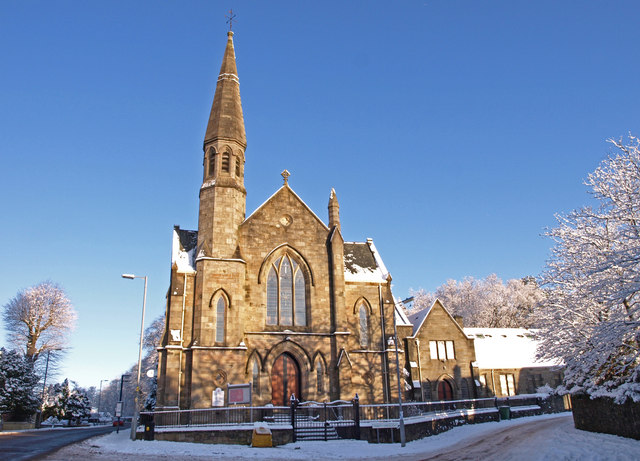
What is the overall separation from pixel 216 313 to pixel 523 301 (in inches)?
1942

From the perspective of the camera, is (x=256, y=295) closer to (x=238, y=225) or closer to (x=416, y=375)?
(x=238, y=225)

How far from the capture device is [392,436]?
69.1 feet

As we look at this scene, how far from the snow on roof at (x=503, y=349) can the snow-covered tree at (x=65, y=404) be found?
1631 inches

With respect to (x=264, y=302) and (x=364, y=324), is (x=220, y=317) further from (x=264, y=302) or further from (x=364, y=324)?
(x=364, y=324)

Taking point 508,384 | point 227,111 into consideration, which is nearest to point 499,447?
point 227,111

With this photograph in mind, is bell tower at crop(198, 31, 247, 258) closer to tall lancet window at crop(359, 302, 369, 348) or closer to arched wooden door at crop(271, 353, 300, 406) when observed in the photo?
arched wooden door at crop(271, 353, 300, 406)

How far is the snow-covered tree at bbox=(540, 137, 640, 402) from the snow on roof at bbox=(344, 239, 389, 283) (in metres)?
11.1

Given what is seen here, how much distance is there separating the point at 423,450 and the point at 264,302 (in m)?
13.1

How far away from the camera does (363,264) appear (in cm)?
3391

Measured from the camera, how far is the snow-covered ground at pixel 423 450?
594 inches

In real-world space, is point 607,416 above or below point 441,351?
below

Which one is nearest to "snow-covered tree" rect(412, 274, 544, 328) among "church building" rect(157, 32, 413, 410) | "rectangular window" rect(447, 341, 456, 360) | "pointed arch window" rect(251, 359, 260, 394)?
"rectangular window" rect(447, 341, 456, 360)

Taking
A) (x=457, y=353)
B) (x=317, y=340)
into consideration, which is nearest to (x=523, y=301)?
(x=457, y=353)

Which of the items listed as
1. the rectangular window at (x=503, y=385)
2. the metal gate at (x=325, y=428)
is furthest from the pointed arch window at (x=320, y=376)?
the rectangular window at (x=503, y=385)
